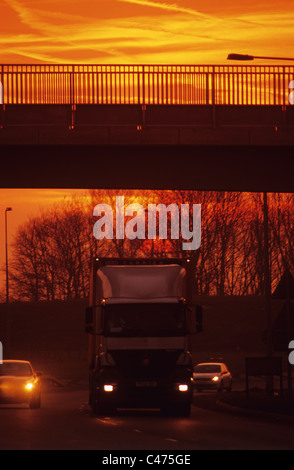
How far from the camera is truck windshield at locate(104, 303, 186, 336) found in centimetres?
2719

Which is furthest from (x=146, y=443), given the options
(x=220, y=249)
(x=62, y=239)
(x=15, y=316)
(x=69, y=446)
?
(x=62, y=239)

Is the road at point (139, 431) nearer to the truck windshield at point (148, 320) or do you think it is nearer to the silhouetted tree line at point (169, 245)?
the truck windshield at point (148, 320)

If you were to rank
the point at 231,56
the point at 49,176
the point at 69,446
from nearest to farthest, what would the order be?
the point at 69,446
the point at 231,56
the point at 49,176

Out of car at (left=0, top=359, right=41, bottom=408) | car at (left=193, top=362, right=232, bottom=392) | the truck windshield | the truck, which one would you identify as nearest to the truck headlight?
the truck

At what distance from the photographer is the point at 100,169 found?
28844 mm

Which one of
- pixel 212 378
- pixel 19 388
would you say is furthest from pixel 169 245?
pixel 19 388

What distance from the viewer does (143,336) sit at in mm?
27156

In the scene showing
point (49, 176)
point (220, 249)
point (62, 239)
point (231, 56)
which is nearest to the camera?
point (231, 56)

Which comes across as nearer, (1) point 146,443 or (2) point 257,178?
(1) point 146,443

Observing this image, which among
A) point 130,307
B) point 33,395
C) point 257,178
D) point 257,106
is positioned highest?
point 257,106

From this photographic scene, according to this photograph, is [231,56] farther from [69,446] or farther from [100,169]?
[69,446]

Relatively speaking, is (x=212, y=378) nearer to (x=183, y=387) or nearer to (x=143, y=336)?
(x=183, y=387)

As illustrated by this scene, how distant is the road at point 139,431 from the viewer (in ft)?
59.5

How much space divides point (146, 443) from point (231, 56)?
1152 cm
